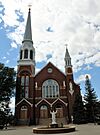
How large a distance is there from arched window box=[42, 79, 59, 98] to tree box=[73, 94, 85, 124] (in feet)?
21.4

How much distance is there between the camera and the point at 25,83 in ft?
152

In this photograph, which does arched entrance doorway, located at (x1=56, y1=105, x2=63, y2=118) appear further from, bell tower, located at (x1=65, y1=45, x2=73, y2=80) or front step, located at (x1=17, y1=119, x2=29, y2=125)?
bell tower, located at (x1=65, y1=45, x2=73, y2=80)

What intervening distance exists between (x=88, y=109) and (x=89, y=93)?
4385 mm

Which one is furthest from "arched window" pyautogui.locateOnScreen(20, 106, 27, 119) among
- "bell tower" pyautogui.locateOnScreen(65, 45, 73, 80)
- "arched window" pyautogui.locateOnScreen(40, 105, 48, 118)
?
"bell tower" pyautogui.locateOnScreen(65, 45, 73, 80)

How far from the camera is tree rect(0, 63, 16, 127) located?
40.6 meters

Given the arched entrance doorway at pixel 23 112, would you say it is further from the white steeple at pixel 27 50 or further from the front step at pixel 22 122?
the white steeple at pixel 27 50

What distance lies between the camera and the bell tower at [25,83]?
141 feet

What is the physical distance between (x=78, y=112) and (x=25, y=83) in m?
15.6

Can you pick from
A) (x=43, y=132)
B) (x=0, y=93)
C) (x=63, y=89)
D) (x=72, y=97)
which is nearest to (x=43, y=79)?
(x=63, y=89)

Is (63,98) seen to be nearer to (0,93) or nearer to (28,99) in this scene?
(28,99)

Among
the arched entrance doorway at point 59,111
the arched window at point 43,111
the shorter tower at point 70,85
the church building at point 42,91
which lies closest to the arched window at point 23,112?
the church building at point 42,91

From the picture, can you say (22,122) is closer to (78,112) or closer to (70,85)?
(78,112)

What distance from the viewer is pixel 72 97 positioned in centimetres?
4344

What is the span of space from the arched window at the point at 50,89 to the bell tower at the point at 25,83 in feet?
10.2
